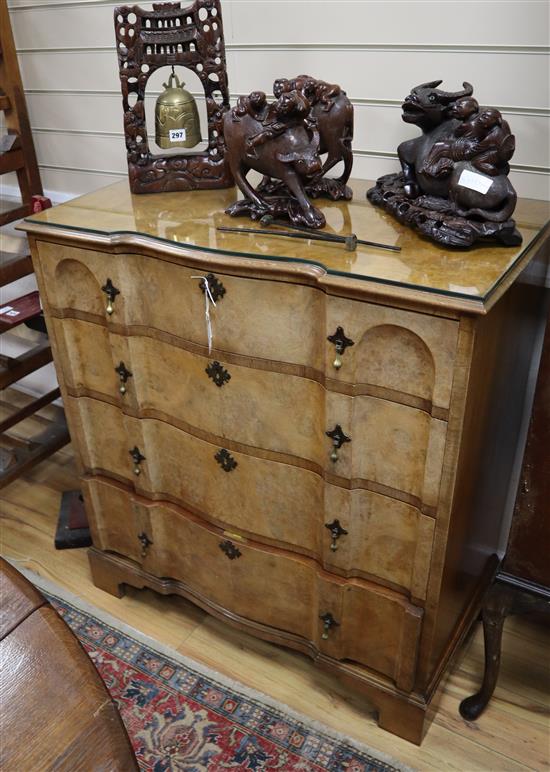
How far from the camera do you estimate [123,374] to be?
1.78m

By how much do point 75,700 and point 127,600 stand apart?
1438 millimetres

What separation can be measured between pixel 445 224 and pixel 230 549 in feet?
3.24

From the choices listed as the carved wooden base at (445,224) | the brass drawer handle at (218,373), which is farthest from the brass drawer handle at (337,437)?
the carved wooden base at (445,224)

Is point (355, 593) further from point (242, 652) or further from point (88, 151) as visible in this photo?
point (88, 151)

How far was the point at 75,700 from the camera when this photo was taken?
0.84 m

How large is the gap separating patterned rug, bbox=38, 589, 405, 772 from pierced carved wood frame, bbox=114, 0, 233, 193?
1338 mm

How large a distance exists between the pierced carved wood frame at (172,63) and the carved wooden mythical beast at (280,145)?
27 centimetres

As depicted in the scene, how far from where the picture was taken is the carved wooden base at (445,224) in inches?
54.5

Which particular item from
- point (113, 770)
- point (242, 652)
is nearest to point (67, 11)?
point (242, 652)

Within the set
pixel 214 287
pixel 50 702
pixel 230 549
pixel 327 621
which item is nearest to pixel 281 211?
pixel 214 287

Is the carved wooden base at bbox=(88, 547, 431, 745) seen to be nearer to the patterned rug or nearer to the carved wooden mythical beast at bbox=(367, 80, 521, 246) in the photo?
the patterned rug

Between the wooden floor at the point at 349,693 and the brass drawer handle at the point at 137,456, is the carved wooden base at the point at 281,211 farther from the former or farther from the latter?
the wooden floor at the point at 349,693

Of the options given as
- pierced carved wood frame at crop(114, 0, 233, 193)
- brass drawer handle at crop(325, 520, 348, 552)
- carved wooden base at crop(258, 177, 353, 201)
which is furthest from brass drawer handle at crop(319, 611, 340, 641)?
pierced carved wood frame at crop(114, 0, 233, 193)

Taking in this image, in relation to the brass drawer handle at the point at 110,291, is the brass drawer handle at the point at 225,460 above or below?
below
